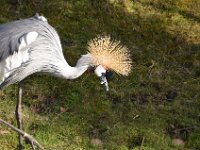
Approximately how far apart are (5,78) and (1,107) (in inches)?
28.0

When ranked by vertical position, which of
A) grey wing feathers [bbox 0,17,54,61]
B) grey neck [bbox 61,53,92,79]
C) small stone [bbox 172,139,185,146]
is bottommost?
small stone [bbox 172,139,185,146]

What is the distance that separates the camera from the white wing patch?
275 cm

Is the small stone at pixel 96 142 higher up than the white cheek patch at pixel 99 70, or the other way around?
the white cheek patch at pixel 99 70

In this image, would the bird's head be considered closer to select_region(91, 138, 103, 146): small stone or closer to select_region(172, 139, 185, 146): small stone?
select_region(91, 138, 103, 146): small stone

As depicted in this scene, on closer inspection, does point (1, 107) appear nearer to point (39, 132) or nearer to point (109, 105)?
point (39, 132)

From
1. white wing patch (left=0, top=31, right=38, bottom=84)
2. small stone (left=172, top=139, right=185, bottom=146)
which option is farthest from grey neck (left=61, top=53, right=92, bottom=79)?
small stone (left=172, top=139, right=185, bottom=146)

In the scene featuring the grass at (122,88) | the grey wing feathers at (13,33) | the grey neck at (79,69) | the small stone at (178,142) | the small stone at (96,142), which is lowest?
the small stone at (178,142)

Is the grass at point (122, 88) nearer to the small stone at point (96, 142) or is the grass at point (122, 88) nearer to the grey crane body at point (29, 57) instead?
the small stone at point (96, 142)

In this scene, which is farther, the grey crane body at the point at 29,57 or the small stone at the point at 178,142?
the small stone at the point at 178,142

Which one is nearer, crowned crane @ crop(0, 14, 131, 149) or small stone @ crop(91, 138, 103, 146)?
crowned crane @ crop(0, 14, 131, 149)

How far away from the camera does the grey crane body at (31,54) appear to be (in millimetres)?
2752

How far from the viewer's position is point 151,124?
11.5 feet

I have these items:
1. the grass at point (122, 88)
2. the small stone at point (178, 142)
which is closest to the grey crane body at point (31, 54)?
the grass at point (122, 88)

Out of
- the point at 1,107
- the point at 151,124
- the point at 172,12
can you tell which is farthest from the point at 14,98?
the point at 172,12
